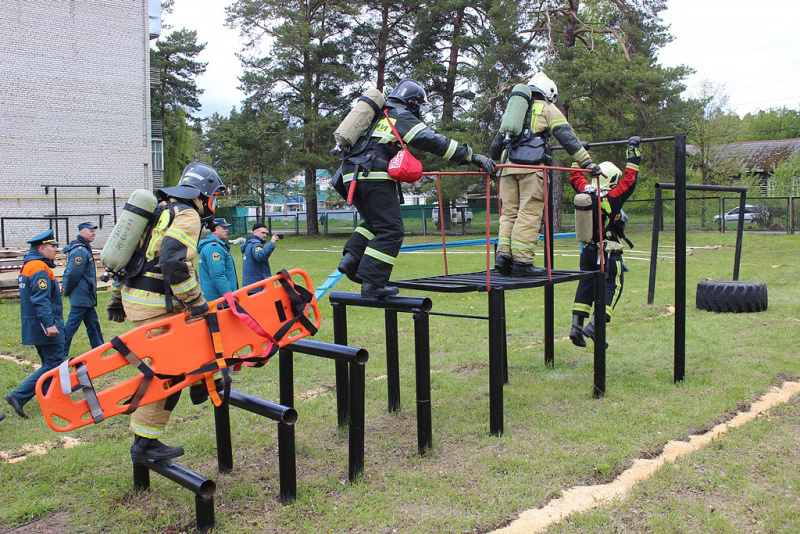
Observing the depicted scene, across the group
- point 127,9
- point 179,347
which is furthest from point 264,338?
point 127,9

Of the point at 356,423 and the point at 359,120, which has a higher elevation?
the point at 359,120

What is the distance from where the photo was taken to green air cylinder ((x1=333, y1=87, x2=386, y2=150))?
4.83m

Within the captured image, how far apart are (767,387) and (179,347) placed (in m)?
5.20

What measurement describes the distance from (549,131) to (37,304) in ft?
17.8

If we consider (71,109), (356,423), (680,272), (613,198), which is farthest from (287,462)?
(71,109)

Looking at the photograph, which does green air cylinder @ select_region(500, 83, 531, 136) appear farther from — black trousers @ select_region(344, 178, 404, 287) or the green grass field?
the green grass field

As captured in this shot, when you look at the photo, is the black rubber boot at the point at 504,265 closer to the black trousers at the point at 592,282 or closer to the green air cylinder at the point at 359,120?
the black trousers at the point at 592,282

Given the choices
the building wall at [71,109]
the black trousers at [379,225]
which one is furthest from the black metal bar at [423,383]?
the building wall at [71,109]

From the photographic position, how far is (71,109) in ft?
84.9

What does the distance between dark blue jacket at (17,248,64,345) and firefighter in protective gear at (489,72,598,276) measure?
15.0 ft

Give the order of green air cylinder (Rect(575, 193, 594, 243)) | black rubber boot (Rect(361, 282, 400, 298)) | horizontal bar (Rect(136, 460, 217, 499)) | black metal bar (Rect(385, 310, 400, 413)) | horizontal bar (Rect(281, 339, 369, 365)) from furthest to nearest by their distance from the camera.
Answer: green air cylinder (Rect(575, 193, 594, 243))
black metal bar (Rect(385, 310, 400, 413))
black rubber boot (Rect(361, 282, 400, 298))
horizontal bar (Rect(281, 339, 369, 365))
horizontal bar (Rect(136, 460, 217, 499))

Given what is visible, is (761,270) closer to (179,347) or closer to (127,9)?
(179,347)

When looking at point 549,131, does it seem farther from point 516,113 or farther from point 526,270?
point 526,270

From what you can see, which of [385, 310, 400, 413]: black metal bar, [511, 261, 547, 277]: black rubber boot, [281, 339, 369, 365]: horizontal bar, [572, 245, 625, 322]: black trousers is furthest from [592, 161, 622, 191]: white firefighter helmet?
[281, 339, 369, 365]: horizontal bar
